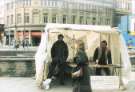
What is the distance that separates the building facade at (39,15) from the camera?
8881 centimetres

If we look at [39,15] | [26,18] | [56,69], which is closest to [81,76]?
[56,69]

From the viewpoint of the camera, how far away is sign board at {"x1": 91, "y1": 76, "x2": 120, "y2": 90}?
15.6 m

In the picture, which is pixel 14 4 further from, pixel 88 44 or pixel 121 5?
pixel 88 44

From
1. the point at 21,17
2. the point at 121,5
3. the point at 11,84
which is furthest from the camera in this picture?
the point at 121,5

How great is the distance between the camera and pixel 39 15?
89.4 m

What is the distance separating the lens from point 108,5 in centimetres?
10569

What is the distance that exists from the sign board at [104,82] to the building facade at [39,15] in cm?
7059

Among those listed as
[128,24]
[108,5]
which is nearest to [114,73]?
[128,24]

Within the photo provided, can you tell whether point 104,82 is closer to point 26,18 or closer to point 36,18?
point 36,18

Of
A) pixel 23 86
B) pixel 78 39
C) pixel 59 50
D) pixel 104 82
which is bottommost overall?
pixel 23 86

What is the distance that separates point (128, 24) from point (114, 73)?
24.6m

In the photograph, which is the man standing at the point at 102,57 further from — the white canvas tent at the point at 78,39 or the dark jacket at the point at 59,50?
the dark jacket at the point at 59,50

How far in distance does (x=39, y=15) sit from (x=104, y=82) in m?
74.3

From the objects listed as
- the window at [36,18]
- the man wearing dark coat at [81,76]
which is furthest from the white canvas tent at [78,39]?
the window at [36,18]
